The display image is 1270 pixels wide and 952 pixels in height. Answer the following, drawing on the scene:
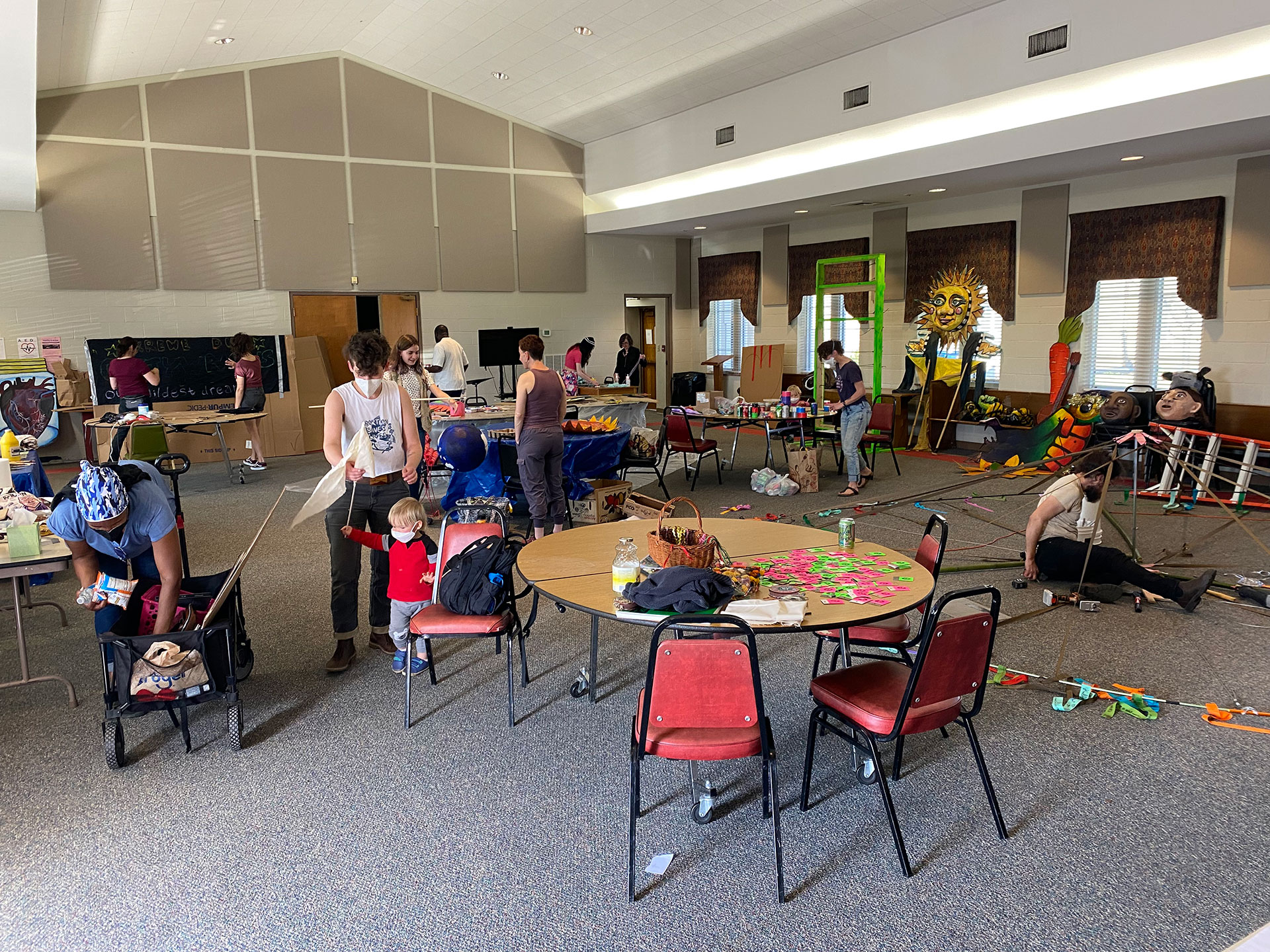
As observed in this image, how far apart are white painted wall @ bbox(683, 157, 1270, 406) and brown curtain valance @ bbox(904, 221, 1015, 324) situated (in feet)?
0.36

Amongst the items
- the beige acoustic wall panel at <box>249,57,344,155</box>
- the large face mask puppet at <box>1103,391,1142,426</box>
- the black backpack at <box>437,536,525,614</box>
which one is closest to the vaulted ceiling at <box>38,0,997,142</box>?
the beige acoustic wall panel at <box>249,57,344,155</box>

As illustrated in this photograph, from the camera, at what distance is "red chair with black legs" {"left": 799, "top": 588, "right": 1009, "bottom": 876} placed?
8.34 ft

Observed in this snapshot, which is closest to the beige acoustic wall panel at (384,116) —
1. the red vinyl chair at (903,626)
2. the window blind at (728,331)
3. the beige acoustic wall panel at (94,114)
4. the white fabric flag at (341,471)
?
the beige acoustic wall panel at (94,114)

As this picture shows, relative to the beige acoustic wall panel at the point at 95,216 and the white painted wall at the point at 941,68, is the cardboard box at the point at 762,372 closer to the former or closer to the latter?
the white painted wall at the point at 941,68

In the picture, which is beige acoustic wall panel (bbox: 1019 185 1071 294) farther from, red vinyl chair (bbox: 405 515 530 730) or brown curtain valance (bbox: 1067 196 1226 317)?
red vinyl chair (bbox: 405 515 530 730)

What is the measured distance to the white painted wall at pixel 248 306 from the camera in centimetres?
1012

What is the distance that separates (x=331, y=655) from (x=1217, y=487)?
26.2ft

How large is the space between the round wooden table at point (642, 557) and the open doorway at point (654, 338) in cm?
1151

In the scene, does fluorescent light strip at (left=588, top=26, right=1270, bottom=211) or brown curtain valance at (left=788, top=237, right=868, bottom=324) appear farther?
brown curtain valance at (left=788, top=237, right=868, bottom=324)

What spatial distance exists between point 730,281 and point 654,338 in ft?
6.89

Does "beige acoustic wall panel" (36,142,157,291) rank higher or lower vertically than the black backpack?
higher

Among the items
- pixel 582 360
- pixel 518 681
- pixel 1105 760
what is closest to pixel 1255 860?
pixel 1105 760

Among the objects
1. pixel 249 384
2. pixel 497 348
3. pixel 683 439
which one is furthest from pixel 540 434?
pixel 497 348

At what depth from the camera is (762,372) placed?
1321cm
